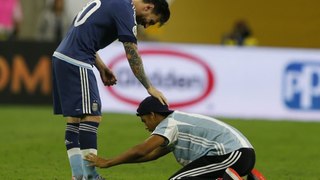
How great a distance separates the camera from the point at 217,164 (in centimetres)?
851

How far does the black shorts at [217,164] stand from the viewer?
8.47 metres

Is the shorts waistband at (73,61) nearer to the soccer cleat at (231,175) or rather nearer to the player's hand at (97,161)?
the player's hand at (97,161)

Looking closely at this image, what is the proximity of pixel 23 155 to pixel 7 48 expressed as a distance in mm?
8358

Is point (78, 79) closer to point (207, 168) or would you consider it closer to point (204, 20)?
point (207, 168)

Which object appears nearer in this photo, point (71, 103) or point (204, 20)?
point (71, 103)

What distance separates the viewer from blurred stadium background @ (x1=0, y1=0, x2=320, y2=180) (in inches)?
628

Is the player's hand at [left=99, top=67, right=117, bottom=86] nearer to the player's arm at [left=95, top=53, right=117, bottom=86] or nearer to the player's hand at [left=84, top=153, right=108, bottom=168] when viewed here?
the player's arm at [left=95, top=53, right=117, bottom=86]

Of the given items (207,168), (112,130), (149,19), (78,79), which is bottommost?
(112,130)

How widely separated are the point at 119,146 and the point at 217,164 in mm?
5316

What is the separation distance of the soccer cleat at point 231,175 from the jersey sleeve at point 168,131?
0.57 m

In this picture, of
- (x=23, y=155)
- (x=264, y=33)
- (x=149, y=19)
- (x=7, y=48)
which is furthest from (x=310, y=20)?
(x=149, y=19)

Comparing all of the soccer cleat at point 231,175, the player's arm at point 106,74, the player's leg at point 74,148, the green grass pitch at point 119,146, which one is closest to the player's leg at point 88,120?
the player's leg at point 74,148

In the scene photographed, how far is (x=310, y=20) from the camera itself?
23.4 m

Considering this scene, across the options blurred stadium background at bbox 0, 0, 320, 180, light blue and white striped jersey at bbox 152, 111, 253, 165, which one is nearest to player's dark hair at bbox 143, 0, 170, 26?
light blue and white striped jersey at bbox 152, 111, 253, 165
